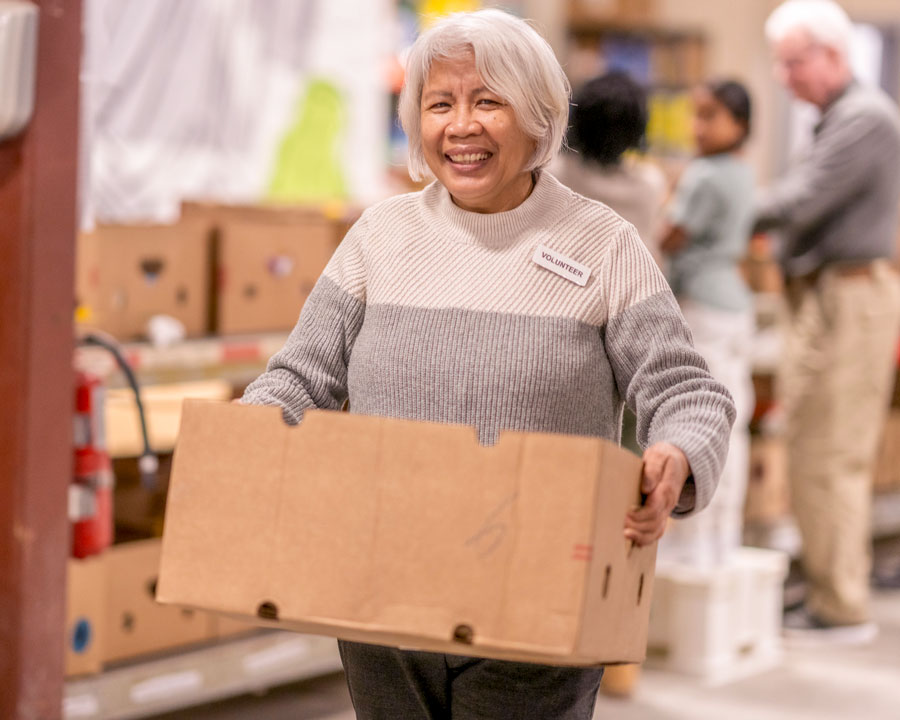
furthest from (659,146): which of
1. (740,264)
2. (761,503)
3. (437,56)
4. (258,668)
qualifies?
(437,56)

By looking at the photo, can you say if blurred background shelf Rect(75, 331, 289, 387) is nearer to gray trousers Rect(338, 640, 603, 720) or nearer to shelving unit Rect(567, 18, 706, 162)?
gray trousers Rect(338, 640, 603, 720)

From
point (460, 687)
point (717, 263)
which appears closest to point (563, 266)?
point (460, 687)

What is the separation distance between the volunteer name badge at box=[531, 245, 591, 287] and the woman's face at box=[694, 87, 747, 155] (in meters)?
Result: 2.71

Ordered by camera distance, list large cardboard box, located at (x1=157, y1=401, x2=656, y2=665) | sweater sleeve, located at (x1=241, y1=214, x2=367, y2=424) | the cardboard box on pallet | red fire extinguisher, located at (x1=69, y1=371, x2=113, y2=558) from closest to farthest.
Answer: large cardboard box, located at (x1=157, y1=401, x2=656, y2=665)
sweater sleeve, located at (x1=241, y1=214, x2=367, y2=424)
red fire extinguisher, located at (x1=69, y1=371, x2=113, y2=558)
the cardboard box on pallet

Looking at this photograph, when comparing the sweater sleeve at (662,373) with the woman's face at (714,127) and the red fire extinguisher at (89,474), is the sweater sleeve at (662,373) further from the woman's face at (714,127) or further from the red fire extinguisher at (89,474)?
the woman's face at (714,127)

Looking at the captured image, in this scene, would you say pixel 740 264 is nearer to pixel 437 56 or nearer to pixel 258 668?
pixel 258 668

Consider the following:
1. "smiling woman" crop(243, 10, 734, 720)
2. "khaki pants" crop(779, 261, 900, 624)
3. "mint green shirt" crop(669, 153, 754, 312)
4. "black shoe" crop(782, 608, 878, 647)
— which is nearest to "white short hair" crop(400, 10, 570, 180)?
"smiling woman" crop(243, 10, 734, 720)

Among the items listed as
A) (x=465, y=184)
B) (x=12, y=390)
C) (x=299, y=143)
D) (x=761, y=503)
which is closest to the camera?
(x=465, y=184)

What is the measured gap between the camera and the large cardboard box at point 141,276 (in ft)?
11.2

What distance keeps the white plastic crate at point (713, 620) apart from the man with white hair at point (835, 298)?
0.31 metres

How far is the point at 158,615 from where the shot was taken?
3453mm

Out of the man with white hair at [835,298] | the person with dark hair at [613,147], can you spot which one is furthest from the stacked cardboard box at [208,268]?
the man with white hair at [835,298]

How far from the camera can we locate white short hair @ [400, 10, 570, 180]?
1.71 m

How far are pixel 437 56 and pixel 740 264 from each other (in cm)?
386
